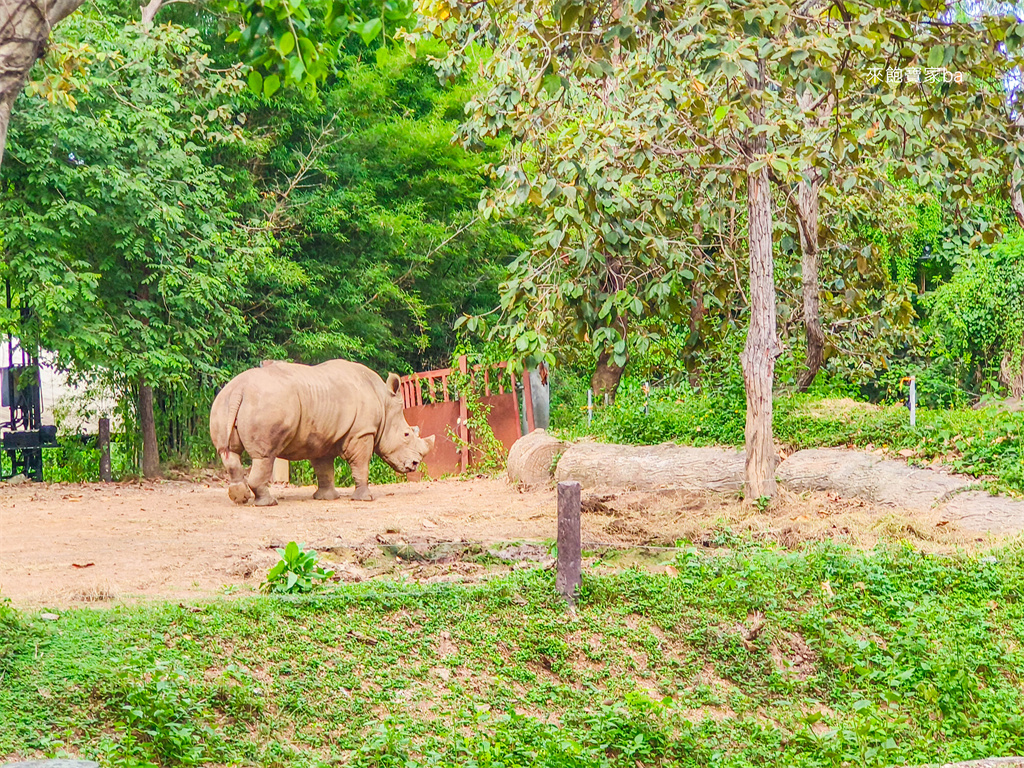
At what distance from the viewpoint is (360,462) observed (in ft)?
40.2

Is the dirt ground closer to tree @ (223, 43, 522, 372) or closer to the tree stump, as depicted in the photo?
the tree stump

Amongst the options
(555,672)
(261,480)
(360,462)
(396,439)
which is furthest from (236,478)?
(555,672)

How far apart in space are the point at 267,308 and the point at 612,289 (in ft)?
23.4

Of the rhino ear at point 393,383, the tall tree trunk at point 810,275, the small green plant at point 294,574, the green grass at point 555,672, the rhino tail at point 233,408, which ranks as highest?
the tall tree trunk at point 810,275

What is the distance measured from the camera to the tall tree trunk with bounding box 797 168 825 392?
1148 centimetres

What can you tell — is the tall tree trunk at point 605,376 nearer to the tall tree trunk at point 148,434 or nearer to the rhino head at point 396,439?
the rhino head at point 396,439

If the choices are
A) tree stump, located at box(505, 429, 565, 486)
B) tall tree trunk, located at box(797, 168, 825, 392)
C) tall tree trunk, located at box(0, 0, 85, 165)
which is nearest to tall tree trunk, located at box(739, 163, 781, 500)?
tall tree trunk, located at box(797, 168, 825, 392)

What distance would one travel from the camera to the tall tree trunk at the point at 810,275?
452 inches

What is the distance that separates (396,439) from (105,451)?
17.9 feet

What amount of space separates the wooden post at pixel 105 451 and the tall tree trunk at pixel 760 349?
9.82m

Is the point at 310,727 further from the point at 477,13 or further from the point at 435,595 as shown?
the point at 477,13

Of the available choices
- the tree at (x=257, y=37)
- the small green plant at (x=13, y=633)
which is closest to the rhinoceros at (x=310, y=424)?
the small green plant at (x=13, y=633)

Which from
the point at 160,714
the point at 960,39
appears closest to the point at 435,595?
the point at 160,714

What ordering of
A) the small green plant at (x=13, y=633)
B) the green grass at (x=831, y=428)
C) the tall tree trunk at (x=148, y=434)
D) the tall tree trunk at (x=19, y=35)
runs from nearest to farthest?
the tall tree trunk at (x=19, y=35), the small green plant at (x=13, y=633), the green grass at (x=831, y=428), the tall tree trunk at (x=148, y=434)
